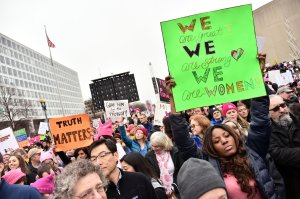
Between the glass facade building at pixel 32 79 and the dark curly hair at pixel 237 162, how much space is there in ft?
238

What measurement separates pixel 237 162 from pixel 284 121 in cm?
122

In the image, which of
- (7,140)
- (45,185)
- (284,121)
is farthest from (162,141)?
(7,140)

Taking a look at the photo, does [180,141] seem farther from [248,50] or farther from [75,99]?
[75,99]

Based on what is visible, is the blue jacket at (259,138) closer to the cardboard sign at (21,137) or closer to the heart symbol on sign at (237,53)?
the heart symbol on sign at (237,53)

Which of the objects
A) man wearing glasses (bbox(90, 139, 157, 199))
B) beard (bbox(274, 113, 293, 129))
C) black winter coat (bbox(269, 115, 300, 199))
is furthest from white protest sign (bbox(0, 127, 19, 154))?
black winter coat (bbox(269, 115, 300, 199))

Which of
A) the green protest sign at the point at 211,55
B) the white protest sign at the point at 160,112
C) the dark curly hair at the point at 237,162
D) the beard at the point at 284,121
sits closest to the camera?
the dark curly hair at the point at 237,162

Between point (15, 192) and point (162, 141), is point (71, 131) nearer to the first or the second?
point (162, 141)

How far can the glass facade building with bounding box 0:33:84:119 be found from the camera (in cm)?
8781

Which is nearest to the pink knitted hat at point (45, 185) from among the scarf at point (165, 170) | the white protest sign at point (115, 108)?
the scarf at point (165, 170)

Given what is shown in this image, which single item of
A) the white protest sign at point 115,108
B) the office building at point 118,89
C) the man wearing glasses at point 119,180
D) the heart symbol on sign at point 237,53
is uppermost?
the office building at point 118,89

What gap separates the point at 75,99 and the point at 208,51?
460ft

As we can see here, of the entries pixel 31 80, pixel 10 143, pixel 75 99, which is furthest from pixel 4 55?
pixel 10 143

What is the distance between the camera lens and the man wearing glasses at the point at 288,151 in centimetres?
347

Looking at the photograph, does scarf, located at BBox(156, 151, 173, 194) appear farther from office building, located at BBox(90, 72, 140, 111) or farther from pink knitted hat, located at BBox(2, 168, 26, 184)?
office building, located at BBox(90, 72, 140, 111)
